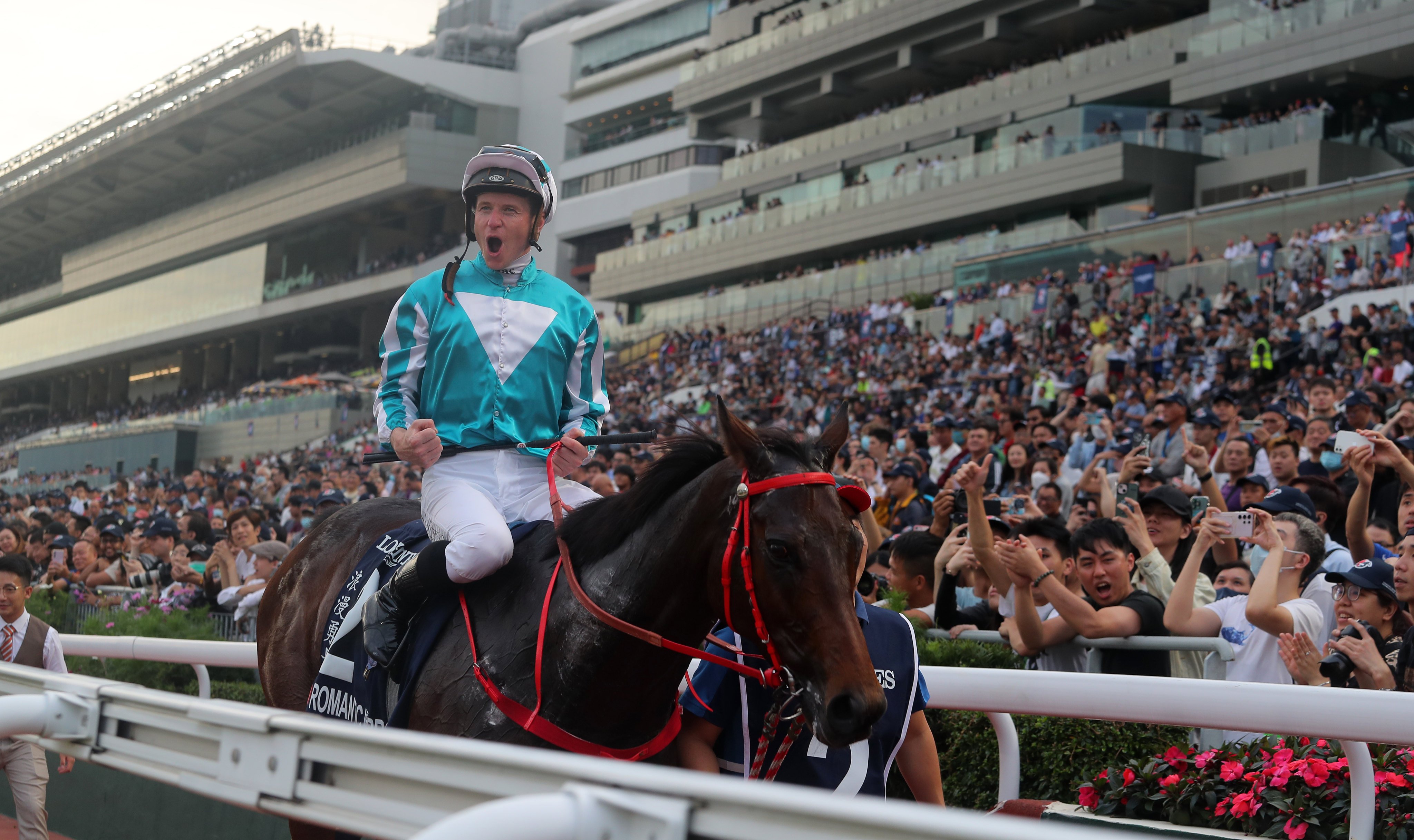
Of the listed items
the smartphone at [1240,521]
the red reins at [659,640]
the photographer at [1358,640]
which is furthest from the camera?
the smartphone at [1240,521]

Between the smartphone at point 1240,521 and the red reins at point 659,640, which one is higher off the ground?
the smartphone at point 1240,521

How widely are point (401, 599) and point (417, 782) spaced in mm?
1759

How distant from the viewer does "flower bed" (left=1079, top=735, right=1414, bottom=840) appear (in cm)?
274

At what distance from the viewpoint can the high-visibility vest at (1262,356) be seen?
12859mm

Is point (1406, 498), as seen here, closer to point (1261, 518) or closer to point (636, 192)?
point (1261, 518)

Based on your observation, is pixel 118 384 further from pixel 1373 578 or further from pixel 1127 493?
pixel 1373 578

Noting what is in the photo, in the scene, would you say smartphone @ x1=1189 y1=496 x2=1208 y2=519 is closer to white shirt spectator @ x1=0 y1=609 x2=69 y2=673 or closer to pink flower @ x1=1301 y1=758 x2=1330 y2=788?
pink flower @ x1=1301 y1=758 x2=1330 y2=788

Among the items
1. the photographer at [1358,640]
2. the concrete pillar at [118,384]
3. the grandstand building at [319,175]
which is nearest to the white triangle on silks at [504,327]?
the photographer at [1358,640]

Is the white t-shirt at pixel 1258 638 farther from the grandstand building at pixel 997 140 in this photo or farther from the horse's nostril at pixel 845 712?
the grandstand building at pixel 997 140

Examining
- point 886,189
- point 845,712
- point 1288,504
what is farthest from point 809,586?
point 886,189

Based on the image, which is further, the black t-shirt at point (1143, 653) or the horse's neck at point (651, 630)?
the black t-shirt at point (1143, 653)

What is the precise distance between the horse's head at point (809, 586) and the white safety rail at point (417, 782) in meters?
0.95

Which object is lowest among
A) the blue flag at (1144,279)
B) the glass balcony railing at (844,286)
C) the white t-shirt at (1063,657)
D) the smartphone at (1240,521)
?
the white t-shirt at (1063,657)

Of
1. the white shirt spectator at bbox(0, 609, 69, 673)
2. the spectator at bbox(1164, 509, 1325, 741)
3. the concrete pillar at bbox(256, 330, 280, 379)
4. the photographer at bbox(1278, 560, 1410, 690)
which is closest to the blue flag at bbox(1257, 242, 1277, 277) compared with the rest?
the spectator at bbox(1164, 509, 1325, 741)
